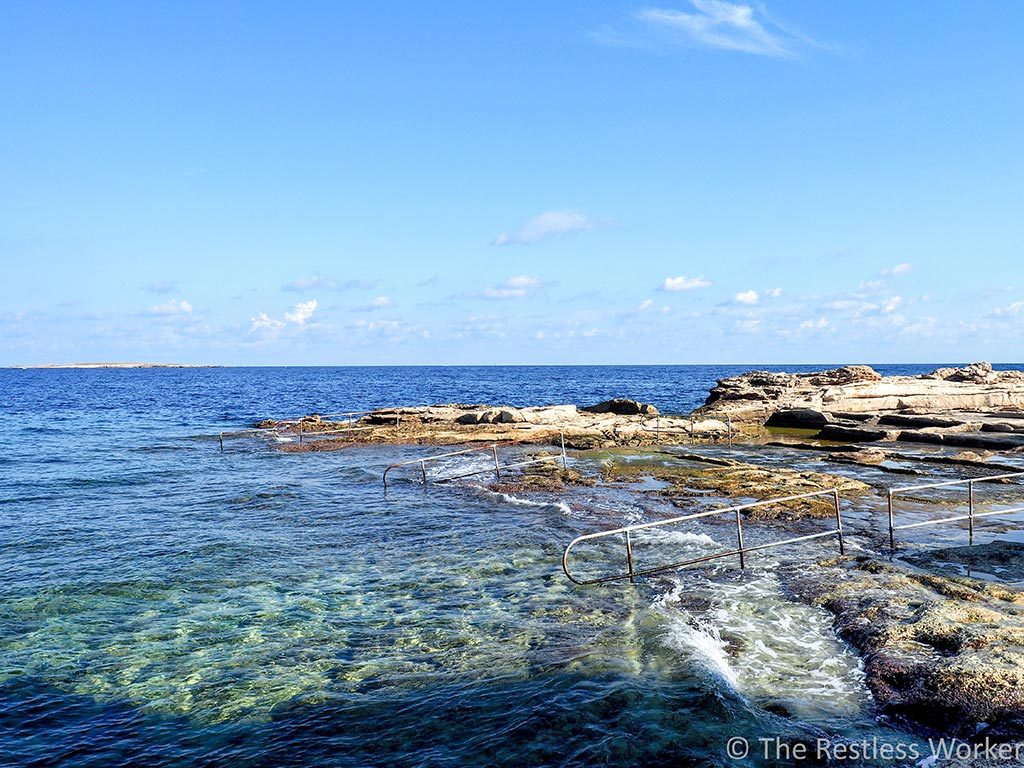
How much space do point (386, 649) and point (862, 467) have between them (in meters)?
21.4

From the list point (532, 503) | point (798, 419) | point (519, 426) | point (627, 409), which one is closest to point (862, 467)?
point (798, 419)

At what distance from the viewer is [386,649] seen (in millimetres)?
10031

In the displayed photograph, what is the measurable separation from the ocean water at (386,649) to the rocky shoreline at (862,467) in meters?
0.75

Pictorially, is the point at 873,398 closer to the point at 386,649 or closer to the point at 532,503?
the point at 532,503

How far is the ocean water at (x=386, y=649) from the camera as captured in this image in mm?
7621

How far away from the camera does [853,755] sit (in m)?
6.97

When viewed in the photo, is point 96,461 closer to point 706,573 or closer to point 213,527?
point 213,527

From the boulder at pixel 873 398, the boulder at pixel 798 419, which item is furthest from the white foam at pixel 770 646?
the boulder at pixel 873 398

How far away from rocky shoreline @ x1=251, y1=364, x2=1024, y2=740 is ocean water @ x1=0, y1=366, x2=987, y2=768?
2.47ft

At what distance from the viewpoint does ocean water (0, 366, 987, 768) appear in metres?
7.62

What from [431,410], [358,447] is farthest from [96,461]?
[431,410]

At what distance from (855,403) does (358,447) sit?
29.6 metres

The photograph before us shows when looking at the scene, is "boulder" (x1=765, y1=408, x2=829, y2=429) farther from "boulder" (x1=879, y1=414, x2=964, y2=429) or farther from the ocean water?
the ocean water

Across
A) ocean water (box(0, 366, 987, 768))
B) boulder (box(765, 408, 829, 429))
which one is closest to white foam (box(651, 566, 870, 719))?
ocean water (box(0, 366, 987, 768))
